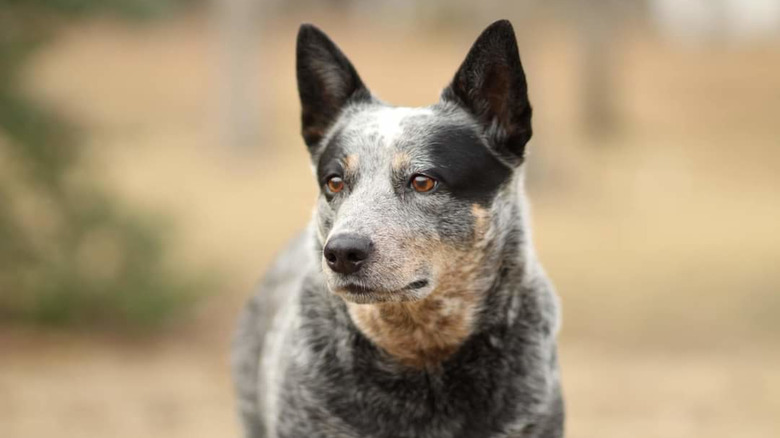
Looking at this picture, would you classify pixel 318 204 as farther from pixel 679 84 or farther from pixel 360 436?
pixel 679 84

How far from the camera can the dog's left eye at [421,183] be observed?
3801 mm

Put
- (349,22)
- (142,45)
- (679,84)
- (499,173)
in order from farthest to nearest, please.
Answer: (349,22) < (142,45) < (679,84) < (499,173)

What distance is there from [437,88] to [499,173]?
72.5 ft

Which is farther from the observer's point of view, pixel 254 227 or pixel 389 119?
pixel 254 227

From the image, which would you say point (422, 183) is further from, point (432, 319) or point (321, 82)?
point (321, 82)

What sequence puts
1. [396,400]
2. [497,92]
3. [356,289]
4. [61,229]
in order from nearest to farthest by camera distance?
[356,289], [396,400], [497,92], [61,229]

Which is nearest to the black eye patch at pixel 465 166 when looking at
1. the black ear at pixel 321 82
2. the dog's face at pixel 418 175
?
the dog's face at pixel 418 175

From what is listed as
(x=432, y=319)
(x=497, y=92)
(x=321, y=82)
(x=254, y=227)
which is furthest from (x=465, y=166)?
(x=254, y=227)

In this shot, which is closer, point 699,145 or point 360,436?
point 360,436

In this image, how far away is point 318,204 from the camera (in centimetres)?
411

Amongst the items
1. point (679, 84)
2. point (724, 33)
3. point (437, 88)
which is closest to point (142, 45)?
point (437, 88)

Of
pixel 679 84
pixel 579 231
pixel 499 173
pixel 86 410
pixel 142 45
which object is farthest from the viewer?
pixel 142 45

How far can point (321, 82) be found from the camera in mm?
4383

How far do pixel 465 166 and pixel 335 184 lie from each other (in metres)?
0.52
